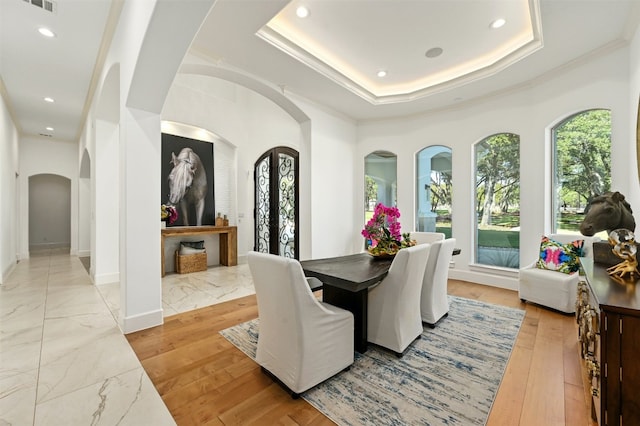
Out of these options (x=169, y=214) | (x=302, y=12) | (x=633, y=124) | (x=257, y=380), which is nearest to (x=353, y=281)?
(x=257, y=380)

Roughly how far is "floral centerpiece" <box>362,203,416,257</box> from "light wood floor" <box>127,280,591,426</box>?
1.34 m

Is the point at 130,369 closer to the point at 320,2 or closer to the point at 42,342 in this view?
the point at 42,342

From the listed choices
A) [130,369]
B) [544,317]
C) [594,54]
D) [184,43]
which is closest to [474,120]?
[594,54]

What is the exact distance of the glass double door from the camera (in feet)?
18.9

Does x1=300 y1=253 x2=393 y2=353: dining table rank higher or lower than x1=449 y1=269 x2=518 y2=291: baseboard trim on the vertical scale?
higher

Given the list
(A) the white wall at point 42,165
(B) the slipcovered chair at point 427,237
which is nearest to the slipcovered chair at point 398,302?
(B) the slipcovered chair at point 427,237

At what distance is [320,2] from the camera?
267 centimetres

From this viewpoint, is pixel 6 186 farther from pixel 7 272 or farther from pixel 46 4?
pixel 46 4

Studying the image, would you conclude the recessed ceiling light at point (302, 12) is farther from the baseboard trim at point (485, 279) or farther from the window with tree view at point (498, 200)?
the baseboard trim at point (485, 279)

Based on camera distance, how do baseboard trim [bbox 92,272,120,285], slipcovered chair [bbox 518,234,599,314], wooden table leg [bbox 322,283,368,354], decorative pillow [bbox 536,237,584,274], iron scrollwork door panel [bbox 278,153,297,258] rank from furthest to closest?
iron scrollwork door panel [bbox 278,153,297,258]
baseboard trim [bbox 92,272,120,285]
decorative pillow [bbox 536,237,584,274]
slipcovered chair [bbox 518,234,599,314]
wooden table leg [bbox 322,283,368,354]

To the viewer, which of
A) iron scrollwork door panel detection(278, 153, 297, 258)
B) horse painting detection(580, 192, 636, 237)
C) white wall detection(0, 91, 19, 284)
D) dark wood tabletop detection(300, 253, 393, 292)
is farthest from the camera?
iron scrollwork door panel detection(278, 153, 297, 258)

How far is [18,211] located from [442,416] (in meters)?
9.88

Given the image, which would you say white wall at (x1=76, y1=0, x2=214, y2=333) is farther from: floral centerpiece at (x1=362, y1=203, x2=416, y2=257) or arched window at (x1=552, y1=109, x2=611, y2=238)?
arched window at (x1=552, y1=109, x2=611, y2=238)

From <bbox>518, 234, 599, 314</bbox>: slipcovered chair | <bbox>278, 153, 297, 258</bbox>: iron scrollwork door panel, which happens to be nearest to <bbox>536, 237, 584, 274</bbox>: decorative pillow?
<bbox>518, 234, 599, 314</bbox>: slipcovered chair
